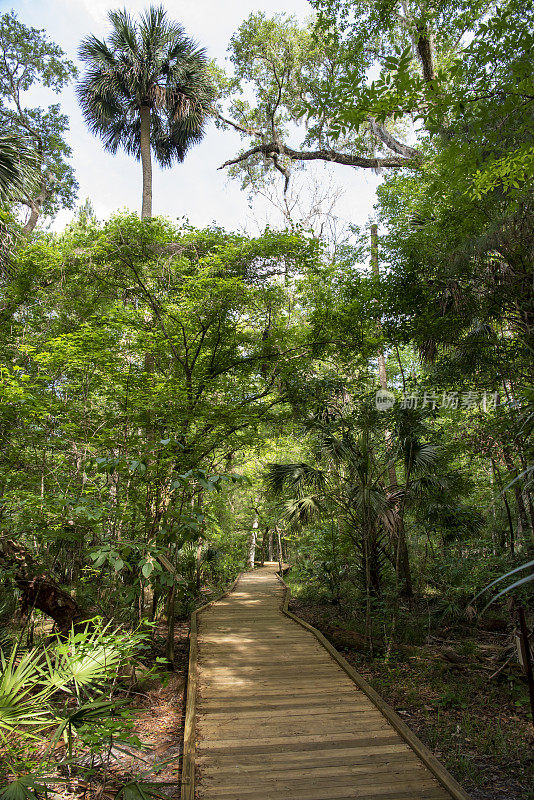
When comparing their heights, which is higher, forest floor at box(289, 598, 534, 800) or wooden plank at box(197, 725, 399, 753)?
wooden plank at box(197, 725, 399, 753)

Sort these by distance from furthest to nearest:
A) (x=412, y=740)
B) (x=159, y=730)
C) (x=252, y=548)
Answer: (x=252, y=548), (x=159, y=730), (x=412, y=740)

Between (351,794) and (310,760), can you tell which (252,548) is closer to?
(310,760)

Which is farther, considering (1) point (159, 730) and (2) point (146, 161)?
(2) point (146, 161)

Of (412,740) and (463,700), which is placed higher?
(412,740)

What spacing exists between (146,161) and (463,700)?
1112 cm

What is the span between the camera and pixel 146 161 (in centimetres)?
985

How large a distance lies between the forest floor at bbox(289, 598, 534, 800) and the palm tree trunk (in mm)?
8907

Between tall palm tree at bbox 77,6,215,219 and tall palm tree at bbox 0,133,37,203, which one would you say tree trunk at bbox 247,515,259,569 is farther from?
tall palm tree at bbox 0,133,37,203

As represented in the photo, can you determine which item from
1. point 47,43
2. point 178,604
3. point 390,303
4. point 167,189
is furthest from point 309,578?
point 47,43

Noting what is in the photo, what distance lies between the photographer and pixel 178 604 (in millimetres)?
8750

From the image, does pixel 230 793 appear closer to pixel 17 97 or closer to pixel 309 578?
pixel 309 578

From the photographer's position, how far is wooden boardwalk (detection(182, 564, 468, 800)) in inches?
113
